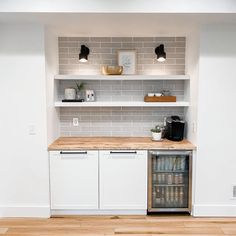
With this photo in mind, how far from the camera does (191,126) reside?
324 cm

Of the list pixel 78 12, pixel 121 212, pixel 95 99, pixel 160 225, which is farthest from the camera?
pixel 95 99

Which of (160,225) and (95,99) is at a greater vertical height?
(95,99)

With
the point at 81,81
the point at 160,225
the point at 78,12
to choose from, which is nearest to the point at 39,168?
the point at 81,81

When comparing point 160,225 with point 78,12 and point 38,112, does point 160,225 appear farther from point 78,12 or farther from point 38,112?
point 78,12

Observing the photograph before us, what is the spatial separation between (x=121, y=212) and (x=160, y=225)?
1.65 feet

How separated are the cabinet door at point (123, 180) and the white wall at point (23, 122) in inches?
27.6

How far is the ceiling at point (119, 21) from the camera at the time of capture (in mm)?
2600

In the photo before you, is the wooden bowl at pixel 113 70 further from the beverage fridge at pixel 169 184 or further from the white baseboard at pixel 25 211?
the white baseboard at pixel 25 211


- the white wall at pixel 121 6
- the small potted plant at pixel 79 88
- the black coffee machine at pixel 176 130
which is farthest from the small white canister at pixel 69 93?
the black coffee machine at pixel 176 130

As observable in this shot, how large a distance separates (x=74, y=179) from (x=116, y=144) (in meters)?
0.66

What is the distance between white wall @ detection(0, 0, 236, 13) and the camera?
98.4 inches

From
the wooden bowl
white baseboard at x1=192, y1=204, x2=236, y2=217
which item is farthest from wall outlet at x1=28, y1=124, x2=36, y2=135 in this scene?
white baseboard at x1=192, y1=204, x2=236, y2=217

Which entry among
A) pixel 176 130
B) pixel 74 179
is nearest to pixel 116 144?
pixel 74 179

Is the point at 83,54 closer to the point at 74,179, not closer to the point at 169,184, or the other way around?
the point at 74,179
